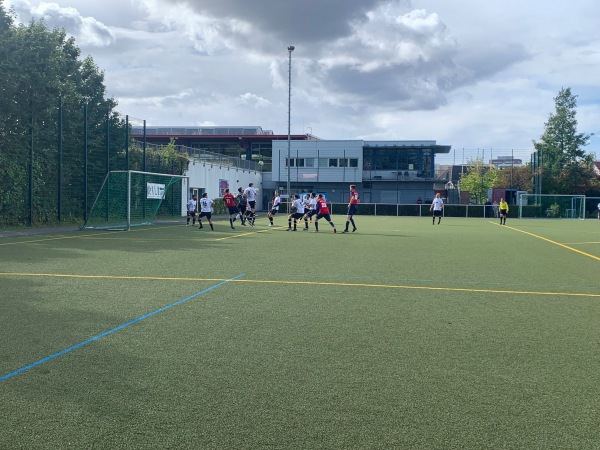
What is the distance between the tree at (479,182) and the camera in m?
70.2

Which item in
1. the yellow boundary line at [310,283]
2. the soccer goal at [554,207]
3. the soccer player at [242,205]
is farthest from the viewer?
the soccer goal at [554,207]

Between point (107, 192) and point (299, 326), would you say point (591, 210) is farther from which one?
point (299, 326)

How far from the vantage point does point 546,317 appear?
22.8 feet

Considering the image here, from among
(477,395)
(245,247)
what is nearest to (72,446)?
(477,395)

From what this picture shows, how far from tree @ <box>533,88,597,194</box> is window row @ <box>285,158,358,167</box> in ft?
69.6

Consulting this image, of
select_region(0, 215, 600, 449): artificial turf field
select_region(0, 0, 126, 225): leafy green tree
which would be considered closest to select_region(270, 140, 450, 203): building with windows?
select_region(0, 0, 126, 225): leafy green tree

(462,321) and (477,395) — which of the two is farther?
(462,321)

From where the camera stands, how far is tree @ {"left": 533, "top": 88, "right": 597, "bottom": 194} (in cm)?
6228

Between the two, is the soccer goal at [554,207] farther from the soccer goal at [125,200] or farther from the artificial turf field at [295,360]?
the artificial turf field at [295,360]

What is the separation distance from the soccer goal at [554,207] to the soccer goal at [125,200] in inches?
1427

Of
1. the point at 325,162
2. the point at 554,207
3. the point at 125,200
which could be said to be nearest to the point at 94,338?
the point at 125,200

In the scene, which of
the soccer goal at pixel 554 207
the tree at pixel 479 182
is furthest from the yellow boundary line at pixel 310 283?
the tree at pixel 479 182

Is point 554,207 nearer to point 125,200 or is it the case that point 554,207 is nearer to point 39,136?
point 125,200

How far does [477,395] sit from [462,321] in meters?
2.59
